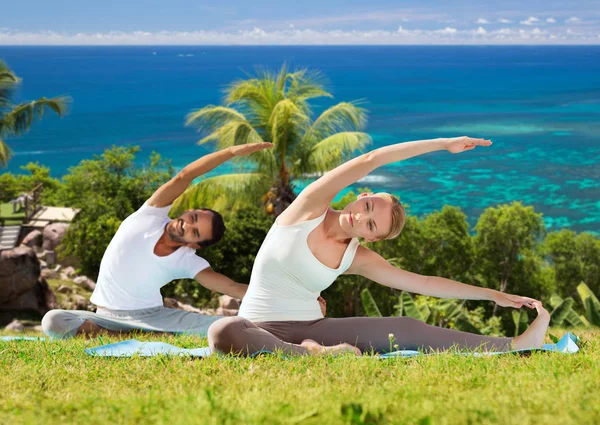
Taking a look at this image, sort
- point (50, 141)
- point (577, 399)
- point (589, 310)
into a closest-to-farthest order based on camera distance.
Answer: point (577, 399) < point (589, 310) < point (50, 141)

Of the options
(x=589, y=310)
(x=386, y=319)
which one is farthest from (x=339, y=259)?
(x=589, y=310)

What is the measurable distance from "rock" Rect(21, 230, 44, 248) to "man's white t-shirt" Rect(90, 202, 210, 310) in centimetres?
2504

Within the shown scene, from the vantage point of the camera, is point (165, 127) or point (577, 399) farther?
point (165, 127)

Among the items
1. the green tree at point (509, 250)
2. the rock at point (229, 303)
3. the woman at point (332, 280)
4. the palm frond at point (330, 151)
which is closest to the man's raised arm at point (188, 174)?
the woman at point (332, 280)

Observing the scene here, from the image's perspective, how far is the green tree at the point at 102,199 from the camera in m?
23.3

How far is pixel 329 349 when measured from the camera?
4.24m

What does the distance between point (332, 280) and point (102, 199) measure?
2257 cm

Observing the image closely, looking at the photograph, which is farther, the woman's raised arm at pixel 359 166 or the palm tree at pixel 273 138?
the palm tree at pixel 273 138

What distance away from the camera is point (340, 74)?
192m

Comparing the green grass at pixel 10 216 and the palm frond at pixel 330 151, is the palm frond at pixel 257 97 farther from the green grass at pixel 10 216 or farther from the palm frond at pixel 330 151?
the green grass at pixel 10 216

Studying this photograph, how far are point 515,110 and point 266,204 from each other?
116268mm

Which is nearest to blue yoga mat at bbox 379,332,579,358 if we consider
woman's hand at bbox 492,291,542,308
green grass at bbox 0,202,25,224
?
woman's hand at bbox 492,291,542,308

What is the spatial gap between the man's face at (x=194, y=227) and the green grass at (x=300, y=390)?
4.88 ft

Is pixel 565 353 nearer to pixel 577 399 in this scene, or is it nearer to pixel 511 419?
pixel 577 399
